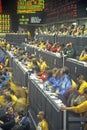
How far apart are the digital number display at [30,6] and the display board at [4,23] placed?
2.84m

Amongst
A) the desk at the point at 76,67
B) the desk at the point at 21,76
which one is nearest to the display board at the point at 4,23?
the desk at the point at 21,76

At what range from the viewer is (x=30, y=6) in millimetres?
39281

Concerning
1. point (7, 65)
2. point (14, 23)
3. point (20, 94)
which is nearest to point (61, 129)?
point (20, 94)

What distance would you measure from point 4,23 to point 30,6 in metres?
3.85

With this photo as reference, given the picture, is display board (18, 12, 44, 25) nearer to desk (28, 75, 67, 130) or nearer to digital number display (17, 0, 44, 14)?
digital number display (17, 0, 44, 14)

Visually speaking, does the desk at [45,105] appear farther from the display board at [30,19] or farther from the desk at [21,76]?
the display board at [30,19]

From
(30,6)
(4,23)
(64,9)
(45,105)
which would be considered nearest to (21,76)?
(45,105)

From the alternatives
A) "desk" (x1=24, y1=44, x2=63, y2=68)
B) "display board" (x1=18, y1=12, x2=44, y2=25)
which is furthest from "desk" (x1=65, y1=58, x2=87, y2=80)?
"display board" (x1=18, y1=12, x2=44, y2=25)

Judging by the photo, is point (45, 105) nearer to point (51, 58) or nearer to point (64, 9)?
point (51, 58)

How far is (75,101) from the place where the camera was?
390 inches

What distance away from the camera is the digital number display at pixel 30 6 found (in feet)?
128

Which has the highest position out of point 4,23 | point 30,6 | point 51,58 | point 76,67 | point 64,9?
point 30,6

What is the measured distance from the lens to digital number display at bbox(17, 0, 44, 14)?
3895 centimetres

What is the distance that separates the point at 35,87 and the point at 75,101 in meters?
3.94
